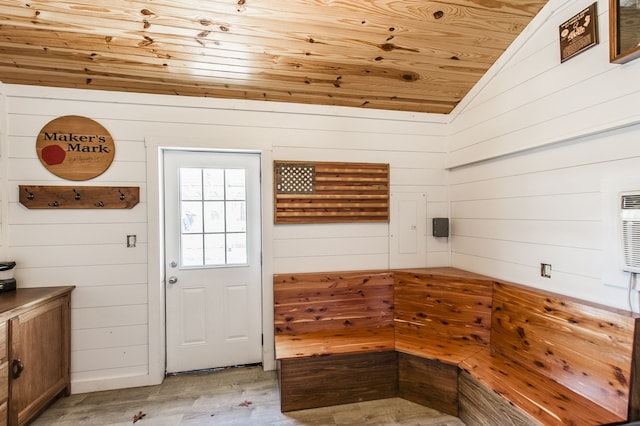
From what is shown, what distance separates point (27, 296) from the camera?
2.05 metres

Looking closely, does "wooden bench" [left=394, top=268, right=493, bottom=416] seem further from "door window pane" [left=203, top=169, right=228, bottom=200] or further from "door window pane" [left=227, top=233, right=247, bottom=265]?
"door window pane" [left=203, top=169, right=228, bottom=200]

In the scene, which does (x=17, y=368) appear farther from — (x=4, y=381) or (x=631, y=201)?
(x=631, y=201)

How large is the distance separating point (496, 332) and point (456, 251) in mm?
891

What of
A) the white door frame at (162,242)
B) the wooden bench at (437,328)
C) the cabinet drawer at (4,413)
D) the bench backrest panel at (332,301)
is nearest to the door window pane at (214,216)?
the white door frame at (162,242)

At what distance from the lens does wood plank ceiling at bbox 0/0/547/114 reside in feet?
5.97

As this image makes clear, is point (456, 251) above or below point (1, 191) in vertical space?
below

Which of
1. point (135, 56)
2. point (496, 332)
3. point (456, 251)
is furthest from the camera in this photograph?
point (456, 251)

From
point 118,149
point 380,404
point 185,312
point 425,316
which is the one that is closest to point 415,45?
point 425,316

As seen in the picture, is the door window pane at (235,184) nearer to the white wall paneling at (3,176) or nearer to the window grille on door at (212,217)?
the window grille on door at (212,217)

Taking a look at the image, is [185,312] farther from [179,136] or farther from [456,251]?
[456,251]

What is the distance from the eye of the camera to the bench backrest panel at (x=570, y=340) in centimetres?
150

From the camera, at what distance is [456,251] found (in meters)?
2.98

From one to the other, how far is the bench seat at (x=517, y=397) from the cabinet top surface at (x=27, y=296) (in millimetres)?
2918

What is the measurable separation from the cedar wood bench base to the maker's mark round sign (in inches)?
69.9
